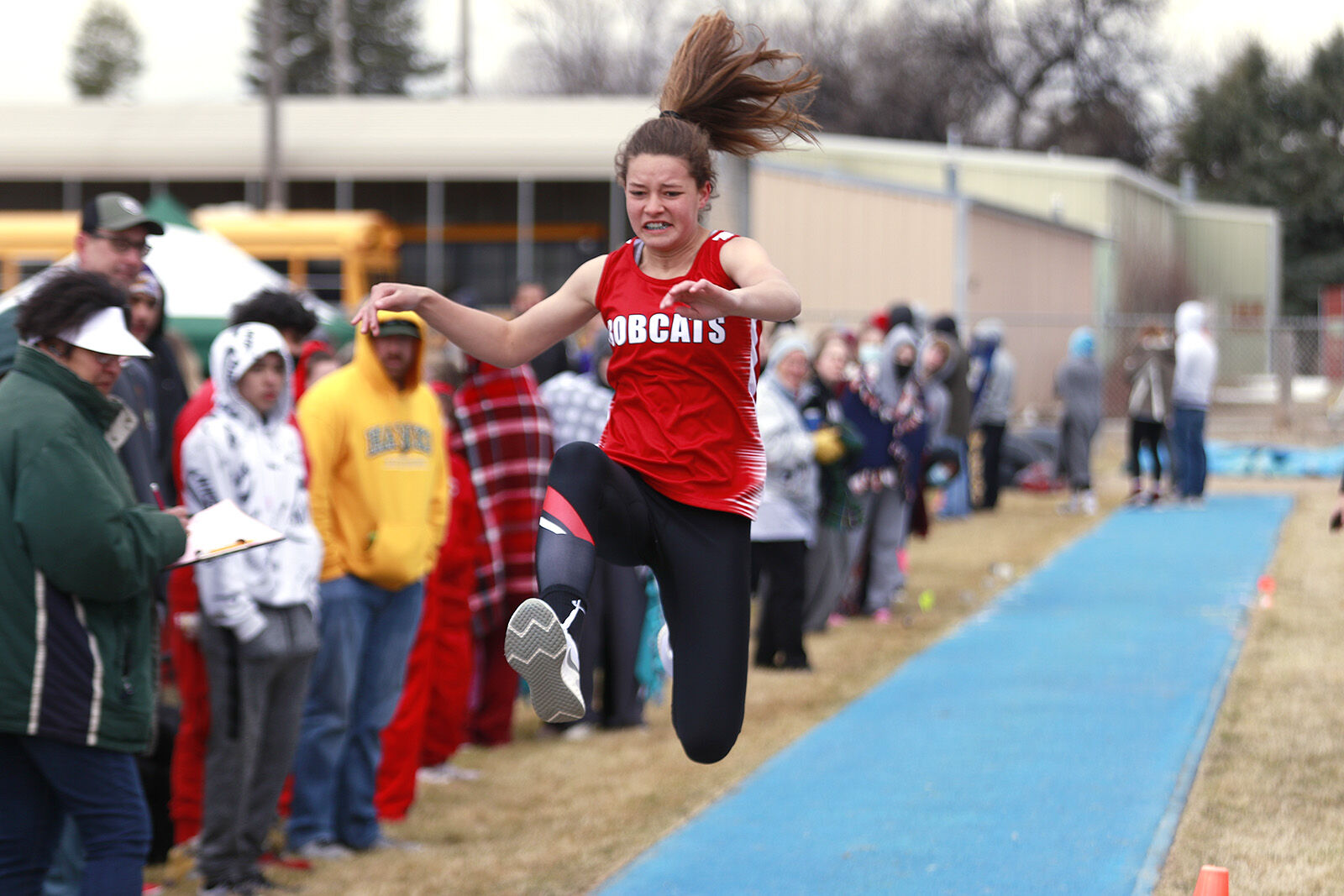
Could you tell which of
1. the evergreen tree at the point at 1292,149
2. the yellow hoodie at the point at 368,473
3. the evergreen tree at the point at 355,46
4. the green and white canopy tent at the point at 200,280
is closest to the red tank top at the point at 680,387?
the yellow hoodie at the point at 368,473

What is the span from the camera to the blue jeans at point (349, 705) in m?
6.14

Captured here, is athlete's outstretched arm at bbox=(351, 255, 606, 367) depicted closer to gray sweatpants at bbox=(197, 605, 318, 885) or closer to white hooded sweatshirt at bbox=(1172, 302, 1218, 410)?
gray sweatpants at bbox=(197, 605, 318, 885)

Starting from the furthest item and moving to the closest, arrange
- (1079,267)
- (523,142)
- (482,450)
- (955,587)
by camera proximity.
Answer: (1079,267)
(523,142)
(955,587)
(482,450)

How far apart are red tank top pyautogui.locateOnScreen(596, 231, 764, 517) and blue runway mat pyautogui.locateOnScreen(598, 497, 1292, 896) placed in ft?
7.52

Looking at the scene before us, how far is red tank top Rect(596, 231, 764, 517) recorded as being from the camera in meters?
4.02

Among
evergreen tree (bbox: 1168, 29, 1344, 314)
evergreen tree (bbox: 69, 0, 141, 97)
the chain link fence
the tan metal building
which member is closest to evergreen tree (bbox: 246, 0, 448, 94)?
evergreen tree (bbox: 69, 0, 141, 97)

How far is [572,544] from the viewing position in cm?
393

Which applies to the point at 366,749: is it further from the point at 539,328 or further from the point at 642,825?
the point at 539,328

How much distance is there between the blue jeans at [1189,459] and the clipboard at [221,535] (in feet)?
49.0

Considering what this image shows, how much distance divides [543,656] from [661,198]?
123 cm

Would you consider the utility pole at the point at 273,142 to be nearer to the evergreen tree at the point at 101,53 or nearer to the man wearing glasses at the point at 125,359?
the man wearing glasses at the point at 125,359

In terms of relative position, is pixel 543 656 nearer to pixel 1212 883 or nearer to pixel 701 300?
pixel 701 300

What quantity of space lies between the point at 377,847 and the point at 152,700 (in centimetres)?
211

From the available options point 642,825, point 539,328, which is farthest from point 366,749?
point 539,328
